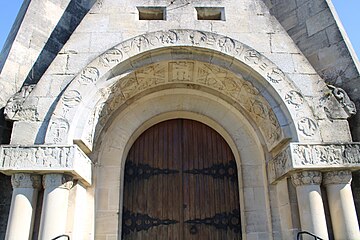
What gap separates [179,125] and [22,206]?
9.61 feet

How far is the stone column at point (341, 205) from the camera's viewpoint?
4324 mm

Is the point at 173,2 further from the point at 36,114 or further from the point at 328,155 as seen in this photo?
the point at 328,155

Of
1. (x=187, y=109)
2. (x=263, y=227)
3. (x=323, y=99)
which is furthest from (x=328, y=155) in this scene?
(x=187, y=109)

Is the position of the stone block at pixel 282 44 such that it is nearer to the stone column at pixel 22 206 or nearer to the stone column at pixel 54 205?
the stone column at pixel 54 205

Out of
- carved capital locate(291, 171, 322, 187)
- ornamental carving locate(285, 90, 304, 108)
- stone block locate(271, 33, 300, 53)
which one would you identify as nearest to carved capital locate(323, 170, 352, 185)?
carved capital locate(291, 171, 322, 187)

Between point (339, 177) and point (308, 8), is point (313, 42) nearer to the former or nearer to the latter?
point (308, 8)

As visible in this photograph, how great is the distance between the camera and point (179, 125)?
244 inches

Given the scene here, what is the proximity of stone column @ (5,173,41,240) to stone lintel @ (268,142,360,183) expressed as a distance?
3437 mm

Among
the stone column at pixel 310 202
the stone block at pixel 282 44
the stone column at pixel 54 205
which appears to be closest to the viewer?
the stone column at pixel 54 205

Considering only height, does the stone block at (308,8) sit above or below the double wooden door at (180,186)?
above

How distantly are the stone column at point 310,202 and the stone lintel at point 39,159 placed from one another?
3.03 meters

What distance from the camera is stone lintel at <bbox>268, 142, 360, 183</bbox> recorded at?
14.8 ft

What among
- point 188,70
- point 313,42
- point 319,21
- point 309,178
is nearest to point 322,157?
point 309,178

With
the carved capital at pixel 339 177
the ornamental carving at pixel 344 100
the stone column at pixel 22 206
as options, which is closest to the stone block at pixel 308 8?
the ornamental carving at pixel 344 100
